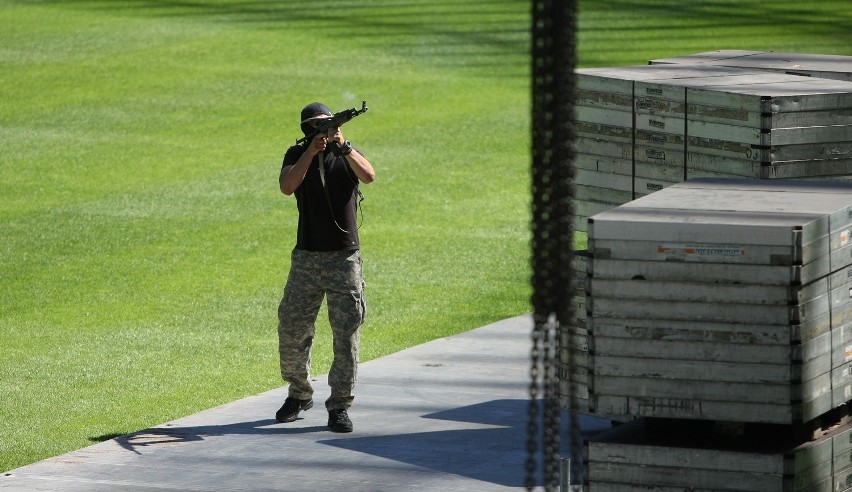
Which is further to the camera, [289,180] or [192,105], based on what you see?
[192,105]

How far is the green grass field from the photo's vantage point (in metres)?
13.5

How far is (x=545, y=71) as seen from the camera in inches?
240

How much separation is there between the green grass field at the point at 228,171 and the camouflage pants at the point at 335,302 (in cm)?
129

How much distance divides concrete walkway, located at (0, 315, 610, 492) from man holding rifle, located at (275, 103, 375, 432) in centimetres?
46

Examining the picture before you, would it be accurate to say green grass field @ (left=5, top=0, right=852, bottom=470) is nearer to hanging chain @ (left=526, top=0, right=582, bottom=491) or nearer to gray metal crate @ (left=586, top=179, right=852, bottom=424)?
gray metal crate @ (left=586, top=179, right=852, bottom=424)

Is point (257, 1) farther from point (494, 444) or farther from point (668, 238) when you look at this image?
point (668, 238)

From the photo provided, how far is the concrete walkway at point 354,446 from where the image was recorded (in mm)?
10328

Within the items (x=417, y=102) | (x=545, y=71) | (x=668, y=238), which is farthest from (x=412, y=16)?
(x=545, y=71)

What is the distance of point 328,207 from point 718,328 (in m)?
3.49

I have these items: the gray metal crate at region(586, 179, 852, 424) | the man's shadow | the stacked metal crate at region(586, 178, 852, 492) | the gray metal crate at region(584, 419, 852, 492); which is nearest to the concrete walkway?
the man's shadow

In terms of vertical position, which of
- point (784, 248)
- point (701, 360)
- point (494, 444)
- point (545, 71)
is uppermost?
point (545, 71)

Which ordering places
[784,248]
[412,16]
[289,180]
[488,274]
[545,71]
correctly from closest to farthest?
[545,71] → [784,248] → [289,180] → [488,274] → [412,16]

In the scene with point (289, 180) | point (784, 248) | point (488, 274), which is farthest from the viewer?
point (488, 274)

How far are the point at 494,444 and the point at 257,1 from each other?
2295cm
